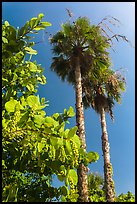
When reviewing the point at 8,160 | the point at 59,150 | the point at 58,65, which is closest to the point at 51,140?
the point at 59,150

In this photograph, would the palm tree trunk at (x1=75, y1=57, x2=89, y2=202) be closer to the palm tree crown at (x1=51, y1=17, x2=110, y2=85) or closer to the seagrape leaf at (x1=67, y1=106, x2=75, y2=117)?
the palm tree crown at (x1=51, y1=17, x2=110, y2=85)

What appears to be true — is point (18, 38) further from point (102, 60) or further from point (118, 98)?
point (118, 98)

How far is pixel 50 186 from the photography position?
14.7 ft

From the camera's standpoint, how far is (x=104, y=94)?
21.9 meters

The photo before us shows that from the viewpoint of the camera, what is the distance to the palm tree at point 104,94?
1980cm

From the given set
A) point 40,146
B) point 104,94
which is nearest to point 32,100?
point 40,146

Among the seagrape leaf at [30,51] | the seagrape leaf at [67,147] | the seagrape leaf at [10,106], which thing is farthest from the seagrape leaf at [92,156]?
the seagrape leaf at [30,51]

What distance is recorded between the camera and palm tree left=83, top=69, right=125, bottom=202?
19797 mm

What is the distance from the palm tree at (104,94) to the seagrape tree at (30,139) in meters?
14.7

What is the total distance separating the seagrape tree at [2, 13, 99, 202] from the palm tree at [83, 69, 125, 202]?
580 inches

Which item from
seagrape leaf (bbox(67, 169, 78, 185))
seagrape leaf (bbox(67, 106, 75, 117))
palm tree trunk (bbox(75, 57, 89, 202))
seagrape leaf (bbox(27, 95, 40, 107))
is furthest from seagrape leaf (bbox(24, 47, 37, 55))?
palm tree trunk (bbox(75, 57, 89, 202))

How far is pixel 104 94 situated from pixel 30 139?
18.7 meters

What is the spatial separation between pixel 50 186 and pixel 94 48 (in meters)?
13.4

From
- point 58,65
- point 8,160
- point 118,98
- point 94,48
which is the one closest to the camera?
point 8,160
